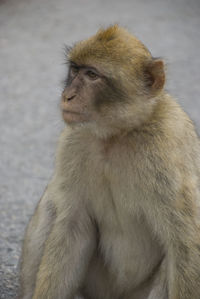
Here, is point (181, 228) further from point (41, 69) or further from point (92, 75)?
point (41, 69)

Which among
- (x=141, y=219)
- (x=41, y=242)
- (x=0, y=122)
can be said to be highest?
(x=141, y=219)

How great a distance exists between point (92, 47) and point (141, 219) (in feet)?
3.51

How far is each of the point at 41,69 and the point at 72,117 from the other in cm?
676

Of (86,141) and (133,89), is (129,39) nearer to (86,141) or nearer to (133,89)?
(133,89)

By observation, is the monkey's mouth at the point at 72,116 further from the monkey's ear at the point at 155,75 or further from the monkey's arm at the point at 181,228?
the monkey's arm at the point at 181,228

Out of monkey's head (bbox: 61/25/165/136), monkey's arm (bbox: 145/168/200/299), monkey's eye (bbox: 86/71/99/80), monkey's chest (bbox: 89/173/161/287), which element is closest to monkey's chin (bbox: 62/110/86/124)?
monkey's head (bbox: 61/25/165/136)

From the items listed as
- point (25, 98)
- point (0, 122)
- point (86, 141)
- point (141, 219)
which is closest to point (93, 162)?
point (86, 141)

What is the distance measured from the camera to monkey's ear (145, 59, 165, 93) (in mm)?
4133

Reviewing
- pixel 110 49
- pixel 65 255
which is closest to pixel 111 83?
pixel 110 49

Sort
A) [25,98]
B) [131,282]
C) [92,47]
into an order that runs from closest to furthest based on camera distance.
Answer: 1. [92,47]
2. [131,282]
3. [25,98]

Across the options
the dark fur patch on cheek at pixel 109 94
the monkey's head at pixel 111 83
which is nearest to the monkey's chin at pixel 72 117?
the monkey's head at pixel 111 83

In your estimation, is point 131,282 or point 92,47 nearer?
point 92,47

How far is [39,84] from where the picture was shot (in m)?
10.1

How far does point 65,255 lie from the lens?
4465 mm
